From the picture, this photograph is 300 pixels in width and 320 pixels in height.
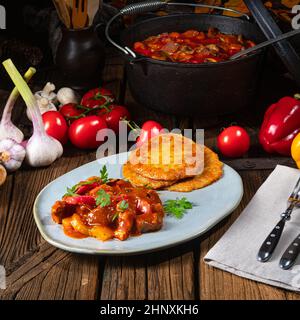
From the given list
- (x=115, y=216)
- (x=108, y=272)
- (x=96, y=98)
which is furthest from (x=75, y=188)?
(x=96, y=98)

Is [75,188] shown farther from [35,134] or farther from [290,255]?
[290,255]

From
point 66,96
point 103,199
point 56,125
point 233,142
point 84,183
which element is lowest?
point 66,96

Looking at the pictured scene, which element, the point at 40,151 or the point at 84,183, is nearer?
the point at 84,183

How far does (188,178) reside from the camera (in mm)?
3180

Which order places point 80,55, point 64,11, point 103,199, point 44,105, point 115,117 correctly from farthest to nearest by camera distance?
point 80,55, point 64,11, point 44,105, point 115,117, point 103,199

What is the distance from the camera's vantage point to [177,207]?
9.66 ft

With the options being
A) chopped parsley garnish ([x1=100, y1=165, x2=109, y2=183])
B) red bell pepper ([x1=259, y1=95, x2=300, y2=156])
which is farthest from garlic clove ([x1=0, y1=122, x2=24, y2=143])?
red bell pepper ([x1=259, y1=95, x2=300, y2=156])

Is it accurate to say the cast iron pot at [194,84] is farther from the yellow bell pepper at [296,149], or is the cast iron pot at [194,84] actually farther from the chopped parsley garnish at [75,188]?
the chopped parsley garnish at [75,188]

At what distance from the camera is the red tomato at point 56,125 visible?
12.1ft

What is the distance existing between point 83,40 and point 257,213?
179cm

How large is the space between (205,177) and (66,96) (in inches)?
51.9

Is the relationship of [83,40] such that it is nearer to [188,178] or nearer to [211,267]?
[188,178]

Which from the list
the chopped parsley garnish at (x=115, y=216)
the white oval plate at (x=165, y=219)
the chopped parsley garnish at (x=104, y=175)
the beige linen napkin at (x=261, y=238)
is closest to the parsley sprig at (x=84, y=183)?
the chopped parsley garnish at (x=104, y=175)

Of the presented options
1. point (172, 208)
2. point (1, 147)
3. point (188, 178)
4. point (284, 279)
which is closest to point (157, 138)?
point (188, 178)
